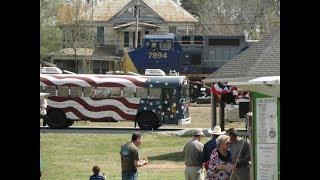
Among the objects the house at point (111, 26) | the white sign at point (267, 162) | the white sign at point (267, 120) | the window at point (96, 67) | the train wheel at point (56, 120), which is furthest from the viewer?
the window at point (96, 67)

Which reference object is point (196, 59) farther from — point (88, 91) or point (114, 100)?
point (114, 100)

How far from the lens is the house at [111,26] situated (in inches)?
2514

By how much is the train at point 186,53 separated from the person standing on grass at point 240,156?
3645cm

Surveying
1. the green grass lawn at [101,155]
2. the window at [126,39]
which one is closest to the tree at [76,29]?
the window at [126,39]

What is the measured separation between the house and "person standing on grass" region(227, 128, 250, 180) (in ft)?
165

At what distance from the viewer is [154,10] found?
70625 millimetres

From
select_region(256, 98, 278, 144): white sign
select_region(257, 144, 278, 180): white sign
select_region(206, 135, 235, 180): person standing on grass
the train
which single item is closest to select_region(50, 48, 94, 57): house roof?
the train

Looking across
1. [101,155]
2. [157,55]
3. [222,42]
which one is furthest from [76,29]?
[101,155]

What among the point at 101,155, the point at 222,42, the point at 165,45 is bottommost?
the point at 101,155

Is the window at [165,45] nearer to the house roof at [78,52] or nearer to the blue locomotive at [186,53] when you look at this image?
the blue locomotive at [186,53]

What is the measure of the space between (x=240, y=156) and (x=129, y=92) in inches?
879

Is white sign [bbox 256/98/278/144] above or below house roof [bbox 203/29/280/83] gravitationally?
below

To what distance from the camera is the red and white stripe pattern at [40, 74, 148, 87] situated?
34125mm

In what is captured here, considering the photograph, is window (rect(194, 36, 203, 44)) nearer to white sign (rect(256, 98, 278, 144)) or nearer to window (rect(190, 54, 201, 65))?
window (rect(190, 54, 201, 65))
